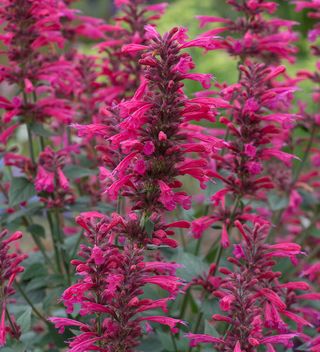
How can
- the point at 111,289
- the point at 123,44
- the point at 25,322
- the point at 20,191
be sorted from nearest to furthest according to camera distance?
the point at 111,289
the point at 25,322
the point at 20,191
the point at 123,44

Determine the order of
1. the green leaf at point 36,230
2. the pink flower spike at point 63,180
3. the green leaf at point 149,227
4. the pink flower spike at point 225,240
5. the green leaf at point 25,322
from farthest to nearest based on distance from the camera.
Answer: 1. the green leaf at point 36,230
2. the pink flower spike at point 63,180
3. the pink flower spike at point 225,240
4. the green leaf at point 25,322
5. the green leaf at point 149,227

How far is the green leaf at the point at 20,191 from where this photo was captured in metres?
3.37

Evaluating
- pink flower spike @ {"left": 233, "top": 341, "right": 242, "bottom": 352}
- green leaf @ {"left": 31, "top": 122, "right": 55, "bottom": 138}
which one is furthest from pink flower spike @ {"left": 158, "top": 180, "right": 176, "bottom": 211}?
green leaf @ {"left": 31, "top": 122, "right": 55, "bottom": 138}

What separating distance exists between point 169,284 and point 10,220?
146 cm

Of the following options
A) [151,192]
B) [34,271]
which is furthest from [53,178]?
[151,192]

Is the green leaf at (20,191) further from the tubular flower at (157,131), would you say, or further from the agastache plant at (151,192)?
the tubular flower at (157,131)

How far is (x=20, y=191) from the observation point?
342 cm

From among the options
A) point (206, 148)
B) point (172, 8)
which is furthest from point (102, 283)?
point (172, 8)

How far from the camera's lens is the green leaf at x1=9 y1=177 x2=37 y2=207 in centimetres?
337

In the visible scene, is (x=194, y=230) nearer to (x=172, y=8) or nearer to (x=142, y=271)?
(x=142, y=271)

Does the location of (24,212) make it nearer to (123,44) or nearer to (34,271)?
(34,271)

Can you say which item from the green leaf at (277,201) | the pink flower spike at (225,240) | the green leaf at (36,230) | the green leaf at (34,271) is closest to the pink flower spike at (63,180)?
the green leaf at (36,230)

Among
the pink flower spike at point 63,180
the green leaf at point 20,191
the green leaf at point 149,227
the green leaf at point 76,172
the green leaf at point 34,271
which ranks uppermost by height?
the green leaf at point 149,227

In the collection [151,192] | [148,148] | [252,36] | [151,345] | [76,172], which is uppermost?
[252,36]
